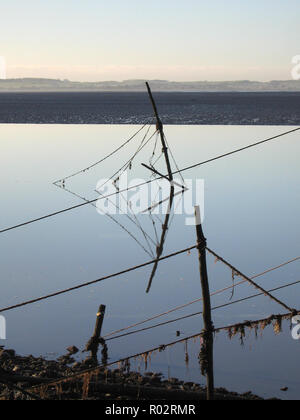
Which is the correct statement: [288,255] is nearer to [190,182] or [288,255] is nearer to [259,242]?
[259,242]

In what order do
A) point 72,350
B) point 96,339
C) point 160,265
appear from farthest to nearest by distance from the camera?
1. point 160,265
2. point 72,350
3. point 96,339

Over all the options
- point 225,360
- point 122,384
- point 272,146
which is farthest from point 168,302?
point 272,146

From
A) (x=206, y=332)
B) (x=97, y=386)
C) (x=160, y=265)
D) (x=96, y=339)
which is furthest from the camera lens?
(x=160, y=265)

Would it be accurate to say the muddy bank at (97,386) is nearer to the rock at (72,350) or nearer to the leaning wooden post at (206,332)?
the leaning wooden post at (206,332)

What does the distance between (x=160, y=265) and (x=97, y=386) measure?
7656 mm

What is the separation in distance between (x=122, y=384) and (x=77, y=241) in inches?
417

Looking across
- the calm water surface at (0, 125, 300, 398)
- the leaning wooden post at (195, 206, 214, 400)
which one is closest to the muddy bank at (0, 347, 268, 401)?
the leaning wooden post at (195, 206, 214, 400)

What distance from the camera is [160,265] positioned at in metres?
18.3

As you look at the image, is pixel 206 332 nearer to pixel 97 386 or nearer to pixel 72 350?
pixel 97 386

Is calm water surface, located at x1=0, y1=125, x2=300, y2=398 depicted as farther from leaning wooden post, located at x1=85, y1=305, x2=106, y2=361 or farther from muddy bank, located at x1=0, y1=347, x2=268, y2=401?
muddy bank, located at x1=0, y1=347, x2=268, y2=401

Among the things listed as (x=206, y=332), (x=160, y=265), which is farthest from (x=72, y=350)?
(x=160, y=265)

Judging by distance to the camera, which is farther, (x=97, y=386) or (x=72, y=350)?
(x=72, y=350)

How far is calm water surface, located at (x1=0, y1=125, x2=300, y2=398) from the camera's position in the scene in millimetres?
12883

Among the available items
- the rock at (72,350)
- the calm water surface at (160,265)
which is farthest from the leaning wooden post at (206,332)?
the rock at (72,350)
